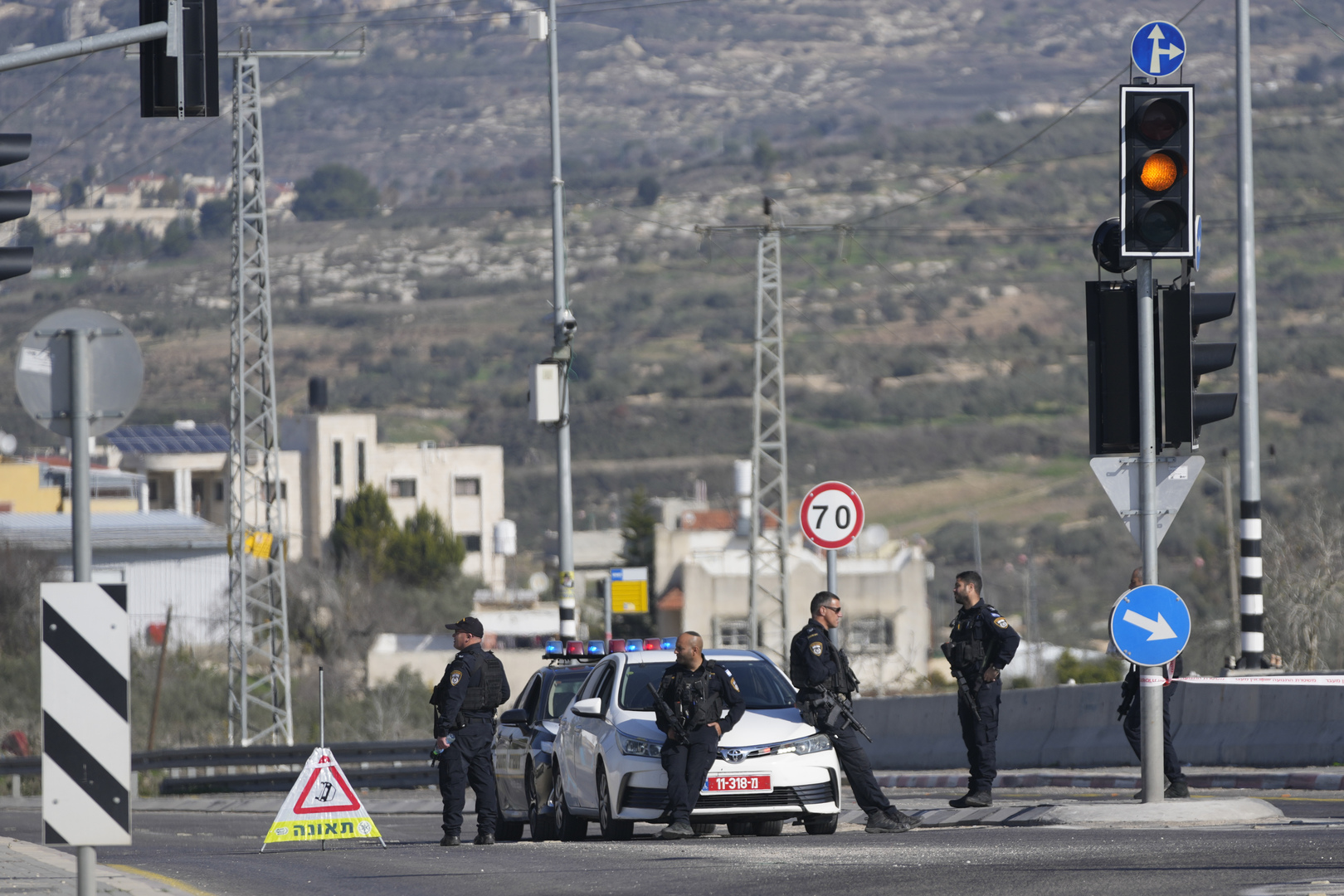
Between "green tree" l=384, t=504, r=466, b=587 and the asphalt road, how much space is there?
90862mm

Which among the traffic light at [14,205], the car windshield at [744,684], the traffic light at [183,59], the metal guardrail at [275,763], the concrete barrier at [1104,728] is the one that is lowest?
the metal guardrail at [275,763]

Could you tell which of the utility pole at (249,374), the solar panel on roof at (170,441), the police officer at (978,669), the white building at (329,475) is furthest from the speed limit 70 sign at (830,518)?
the solar panel on roof at (170,441)

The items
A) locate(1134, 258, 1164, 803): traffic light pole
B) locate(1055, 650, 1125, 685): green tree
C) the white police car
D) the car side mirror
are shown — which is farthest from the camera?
locate(1055, 650, 1125, 685): green tree

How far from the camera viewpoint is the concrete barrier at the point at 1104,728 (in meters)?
19.8

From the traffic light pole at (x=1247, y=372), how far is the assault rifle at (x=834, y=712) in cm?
611

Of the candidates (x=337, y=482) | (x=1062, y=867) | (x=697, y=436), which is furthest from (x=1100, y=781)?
(x=697, y=436)

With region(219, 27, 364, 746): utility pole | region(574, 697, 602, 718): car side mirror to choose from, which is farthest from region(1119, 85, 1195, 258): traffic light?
region(219, 27, 364, 746): utility pole

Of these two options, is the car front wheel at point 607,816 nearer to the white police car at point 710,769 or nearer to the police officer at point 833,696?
the white police car at point 710,769

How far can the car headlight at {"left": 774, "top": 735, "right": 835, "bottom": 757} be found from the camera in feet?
50.2

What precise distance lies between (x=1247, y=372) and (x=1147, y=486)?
24.5ft

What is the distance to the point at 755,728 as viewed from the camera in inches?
610

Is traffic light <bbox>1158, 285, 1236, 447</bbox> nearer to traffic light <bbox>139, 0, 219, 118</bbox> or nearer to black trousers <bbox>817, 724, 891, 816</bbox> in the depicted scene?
black trousers <bbox>817, 724, 891, 816</bbox>

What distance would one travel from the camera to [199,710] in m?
59.2

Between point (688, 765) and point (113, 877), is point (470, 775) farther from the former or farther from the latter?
point (113, 877)
